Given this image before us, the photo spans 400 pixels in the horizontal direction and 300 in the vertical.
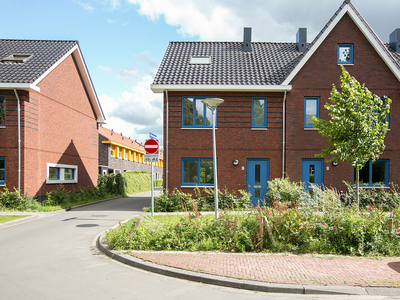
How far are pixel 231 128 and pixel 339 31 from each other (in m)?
6.81

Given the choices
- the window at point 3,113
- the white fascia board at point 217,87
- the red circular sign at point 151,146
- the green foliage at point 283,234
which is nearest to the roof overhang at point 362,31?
the white fascia board at point 217,87

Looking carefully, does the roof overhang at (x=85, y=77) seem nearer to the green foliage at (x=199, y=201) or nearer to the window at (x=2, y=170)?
the window at (x=2, y=170)

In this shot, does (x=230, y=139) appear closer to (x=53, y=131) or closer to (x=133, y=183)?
(x=53, y=131)

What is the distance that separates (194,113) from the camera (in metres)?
15.4

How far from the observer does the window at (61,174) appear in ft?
57.5

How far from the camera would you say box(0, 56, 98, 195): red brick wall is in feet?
50.1

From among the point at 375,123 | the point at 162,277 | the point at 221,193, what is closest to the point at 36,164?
the point at 221,193

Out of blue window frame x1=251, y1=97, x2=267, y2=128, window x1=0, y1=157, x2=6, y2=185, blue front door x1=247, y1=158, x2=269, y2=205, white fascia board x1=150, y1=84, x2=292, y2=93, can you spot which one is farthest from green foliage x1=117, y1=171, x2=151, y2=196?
blue window frame x1=251, y1=97, x2=267, y2=128

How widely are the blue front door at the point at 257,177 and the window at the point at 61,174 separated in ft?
34.5

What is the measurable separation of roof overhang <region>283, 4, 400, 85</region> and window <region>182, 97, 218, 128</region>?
399cm

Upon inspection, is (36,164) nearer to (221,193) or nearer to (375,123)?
(221,193)

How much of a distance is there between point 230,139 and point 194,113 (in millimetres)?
2098

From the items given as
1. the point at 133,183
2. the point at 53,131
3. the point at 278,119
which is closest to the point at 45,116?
the point at 53,131

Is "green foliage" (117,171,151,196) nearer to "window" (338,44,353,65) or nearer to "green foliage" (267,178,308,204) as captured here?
"green foliage" (267,178,308,204)
